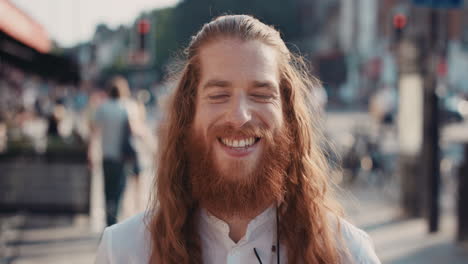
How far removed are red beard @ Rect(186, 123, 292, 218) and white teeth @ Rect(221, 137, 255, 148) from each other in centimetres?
2

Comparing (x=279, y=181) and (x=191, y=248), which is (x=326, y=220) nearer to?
(x=279, y=181)

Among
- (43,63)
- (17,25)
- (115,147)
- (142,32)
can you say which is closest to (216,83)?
(115,147)

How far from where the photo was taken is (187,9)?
5309cm

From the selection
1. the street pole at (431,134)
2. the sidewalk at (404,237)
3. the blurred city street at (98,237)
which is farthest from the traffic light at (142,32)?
the street pole at (431,134)

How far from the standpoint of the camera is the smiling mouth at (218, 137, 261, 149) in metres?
1.77

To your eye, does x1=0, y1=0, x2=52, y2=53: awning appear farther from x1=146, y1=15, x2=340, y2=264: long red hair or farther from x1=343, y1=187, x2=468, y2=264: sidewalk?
x1=146, y1=15, x2=340, y2=264: long red hair

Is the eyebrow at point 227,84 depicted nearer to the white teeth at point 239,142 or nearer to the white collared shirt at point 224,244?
the white teeth at point 239,142

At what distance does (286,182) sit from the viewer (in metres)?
1.94

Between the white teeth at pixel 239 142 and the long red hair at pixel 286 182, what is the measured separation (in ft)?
0.73

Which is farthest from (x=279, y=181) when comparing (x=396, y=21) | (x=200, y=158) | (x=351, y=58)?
(x=351, y=58)

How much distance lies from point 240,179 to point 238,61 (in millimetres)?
347

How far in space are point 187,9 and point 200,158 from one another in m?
52.5

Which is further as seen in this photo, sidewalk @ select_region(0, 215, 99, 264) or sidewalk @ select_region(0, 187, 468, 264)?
sidewalk @ select_region(0, 187, 468, 264)

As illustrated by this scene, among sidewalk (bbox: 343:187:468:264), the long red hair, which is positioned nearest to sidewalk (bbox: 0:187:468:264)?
sidewalk (bbox: 343:187:468:264)
